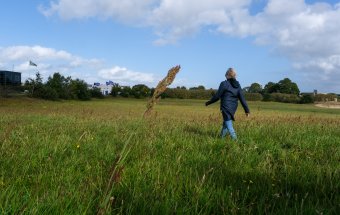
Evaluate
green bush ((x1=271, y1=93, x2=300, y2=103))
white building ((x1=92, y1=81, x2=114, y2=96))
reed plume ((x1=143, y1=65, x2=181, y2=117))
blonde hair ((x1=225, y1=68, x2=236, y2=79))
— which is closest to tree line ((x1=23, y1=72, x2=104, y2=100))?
white building ((x1=92, y1=81, x2=114, y2=96))

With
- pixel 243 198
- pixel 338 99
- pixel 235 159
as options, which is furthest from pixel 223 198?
pixel 338 99

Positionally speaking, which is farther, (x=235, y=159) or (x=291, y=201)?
(x=235, y=159)

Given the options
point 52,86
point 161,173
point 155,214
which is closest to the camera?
point 155,214

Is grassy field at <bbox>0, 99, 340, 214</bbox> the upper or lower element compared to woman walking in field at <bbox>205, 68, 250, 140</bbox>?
lower

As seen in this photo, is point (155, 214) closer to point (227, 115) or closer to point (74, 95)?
point (227, 115)

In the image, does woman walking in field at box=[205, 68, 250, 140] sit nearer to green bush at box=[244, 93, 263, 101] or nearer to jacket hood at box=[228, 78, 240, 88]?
jacket hood at box=[228, 78, 240, 88]

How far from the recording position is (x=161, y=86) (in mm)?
2053

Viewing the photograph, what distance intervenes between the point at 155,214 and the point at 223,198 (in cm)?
84

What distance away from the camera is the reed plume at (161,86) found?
194 centimetres

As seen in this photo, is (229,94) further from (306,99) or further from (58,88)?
(306,99)

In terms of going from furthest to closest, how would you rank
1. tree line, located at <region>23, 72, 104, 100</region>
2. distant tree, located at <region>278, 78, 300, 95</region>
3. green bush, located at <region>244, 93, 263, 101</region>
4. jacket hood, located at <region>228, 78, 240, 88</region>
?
distant tree, located at <region>278, 78, 300, 95</region> < green bush, located at <region>244, 93, 263, 101</region> < tree line, located at <region>23, 72, 104, 100</region> < jacket hood, located at <region>228, 78, 240, 88</region>

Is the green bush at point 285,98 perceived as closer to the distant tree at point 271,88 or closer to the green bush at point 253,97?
the green bush at point 253,97

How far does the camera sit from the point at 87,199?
3.70 m

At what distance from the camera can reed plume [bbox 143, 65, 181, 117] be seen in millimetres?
1942
